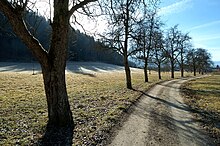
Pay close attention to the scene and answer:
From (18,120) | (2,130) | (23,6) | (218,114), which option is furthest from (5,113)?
(218,114)

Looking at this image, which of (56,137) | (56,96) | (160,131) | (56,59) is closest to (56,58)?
(56,59)

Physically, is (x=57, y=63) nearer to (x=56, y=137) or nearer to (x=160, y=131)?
(x=56, y=137)

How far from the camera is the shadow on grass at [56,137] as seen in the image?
840 centimetres

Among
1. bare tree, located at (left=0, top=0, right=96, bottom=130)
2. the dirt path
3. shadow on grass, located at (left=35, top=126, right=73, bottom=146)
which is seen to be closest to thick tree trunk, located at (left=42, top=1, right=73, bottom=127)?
bare tree, located at (left=0, top=0, right=96, bottom=130)

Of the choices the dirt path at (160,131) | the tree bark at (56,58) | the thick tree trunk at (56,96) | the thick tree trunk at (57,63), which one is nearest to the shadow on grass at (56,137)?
the thick tree trunk at (56,96)

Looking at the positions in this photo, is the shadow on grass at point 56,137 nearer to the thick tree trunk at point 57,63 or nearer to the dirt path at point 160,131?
the thick tree trunk at point 57,63

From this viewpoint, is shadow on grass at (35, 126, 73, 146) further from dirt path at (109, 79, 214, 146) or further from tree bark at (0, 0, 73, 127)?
dirt path at (109, 79, 214, 146)

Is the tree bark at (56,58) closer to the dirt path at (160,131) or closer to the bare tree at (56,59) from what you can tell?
the bare tree at (56,59)

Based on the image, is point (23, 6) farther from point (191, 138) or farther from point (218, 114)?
point (218, 114)

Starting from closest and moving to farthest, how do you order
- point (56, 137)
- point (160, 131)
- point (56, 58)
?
point (56, 137) < point (160, 131) < point (56, 58)

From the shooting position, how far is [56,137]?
9.00 meters

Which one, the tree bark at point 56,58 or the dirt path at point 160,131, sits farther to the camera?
the tree bark at point 56,58

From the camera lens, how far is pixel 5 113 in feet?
43.1

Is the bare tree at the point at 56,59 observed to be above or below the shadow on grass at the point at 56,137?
above
